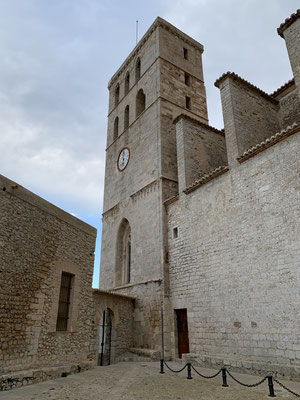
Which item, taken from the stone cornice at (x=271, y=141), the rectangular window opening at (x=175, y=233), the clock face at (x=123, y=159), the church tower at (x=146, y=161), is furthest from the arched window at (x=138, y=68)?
the stone cornice at (x=271, y=141)

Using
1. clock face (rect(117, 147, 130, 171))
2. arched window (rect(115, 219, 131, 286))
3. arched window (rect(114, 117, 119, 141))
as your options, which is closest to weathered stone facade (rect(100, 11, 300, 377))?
arched window (rect(115, 219, 131, 286))

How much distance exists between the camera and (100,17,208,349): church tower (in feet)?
40.0

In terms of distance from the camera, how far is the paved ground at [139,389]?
17.3ft

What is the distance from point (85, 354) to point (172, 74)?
48.4 ft

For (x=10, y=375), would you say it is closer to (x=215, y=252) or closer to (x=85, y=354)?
(x=85, y=354)

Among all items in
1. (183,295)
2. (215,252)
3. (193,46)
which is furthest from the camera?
(193,46)

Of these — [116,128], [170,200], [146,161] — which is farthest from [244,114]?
[116,128]

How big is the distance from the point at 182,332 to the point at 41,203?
22.7 ft

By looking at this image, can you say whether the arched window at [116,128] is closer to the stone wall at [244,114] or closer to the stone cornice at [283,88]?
the stone wall at [244,114]

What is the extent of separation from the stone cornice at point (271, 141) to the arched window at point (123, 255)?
25.7 ft

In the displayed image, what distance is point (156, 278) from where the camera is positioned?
38.8 feet

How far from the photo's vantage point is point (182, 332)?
10.6 metres

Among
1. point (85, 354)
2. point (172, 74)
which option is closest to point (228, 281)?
point (85, 354)

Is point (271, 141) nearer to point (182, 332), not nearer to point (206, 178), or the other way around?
point (206, 178)
